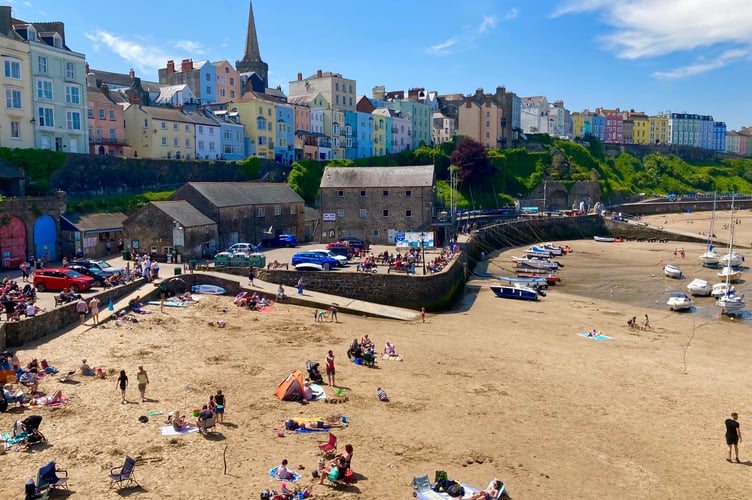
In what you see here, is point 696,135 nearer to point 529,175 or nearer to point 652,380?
point 529,175

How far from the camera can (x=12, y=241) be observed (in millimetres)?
32625

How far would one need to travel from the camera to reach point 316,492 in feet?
40.1

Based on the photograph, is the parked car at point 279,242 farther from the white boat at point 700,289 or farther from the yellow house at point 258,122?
the white boat at point 700,289

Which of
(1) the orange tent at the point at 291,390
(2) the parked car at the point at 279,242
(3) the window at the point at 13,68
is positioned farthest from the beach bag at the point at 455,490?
(3) the window at the point at 13,68

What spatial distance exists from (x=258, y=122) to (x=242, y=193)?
24.5 meters

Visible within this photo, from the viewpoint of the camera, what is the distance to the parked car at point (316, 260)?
33.6 m

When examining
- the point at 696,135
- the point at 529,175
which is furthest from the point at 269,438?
the point at 696,135

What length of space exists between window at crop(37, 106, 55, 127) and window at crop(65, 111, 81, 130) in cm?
126

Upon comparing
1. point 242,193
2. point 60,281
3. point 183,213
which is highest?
point 242,193

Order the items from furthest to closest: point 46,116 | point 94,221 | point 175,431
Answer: point 46,116
point 94,221
point 175,431

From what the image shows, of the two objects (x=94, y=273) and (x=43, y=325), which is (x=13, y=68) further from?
(x=43, y=325)

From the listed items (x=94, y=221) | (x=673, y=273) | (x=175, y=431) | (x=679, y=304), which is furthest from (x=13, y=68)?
(x=673, y=273)

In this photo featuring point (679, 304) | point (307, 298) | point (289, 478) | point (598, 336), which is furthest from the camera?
point (679, 304)

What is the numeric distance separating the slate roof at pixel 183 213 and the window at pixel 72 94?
42.3ft
